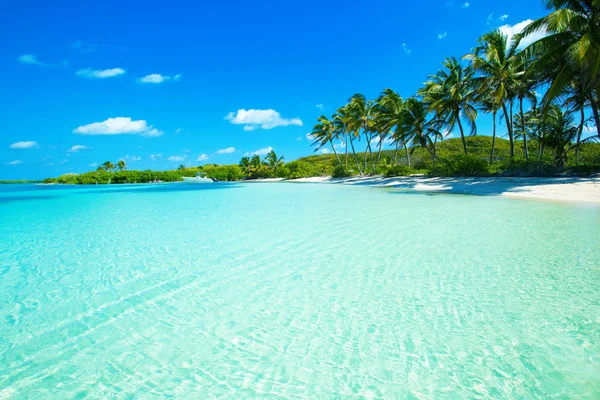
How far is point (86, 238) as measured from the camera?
6340mm

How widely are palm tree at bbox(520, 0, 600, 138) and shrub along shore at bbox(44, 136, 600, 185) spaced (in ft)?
13.8

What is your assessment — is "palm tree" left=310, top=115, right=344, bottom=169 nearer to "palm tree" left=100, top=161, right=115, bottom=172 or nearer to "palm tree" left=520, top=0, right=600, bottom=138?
"palm tree" left=520, top=0, right=600, bottom=138

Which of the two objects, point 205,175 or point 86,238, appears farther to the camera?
point 205,175

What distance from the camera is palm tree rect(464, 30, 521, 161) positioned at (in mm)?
16656

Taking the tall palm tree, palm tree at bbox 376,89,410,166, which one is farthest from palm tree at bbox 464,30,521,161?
the tall palm tree

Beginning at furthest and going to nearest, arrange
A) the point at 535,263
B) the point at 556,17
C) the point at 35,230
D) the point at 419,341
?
1. the point at 556,17
2. the point at 35,230
3. the point at 535,263
4. the point at 419,341

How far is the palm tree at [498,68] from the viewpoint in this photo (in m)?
16.7

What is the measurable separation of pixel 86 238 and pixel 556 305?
25.5 feet

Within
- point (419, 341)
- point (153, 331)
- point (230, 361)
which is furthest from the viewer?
point (153, 331)

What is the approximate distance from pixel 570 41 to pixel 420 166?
51.3 ft

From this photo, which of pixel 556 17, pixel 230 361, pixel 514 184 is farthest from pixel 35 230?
pixel 514 184

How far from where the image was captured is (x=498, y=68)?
16672 millimetres

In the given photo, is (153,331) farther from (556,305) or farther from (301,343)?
(556,305)

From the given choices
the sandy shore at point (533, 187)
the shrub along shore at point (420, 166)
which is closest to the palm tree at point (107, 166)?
the shrub along shore at point (420, 166)
